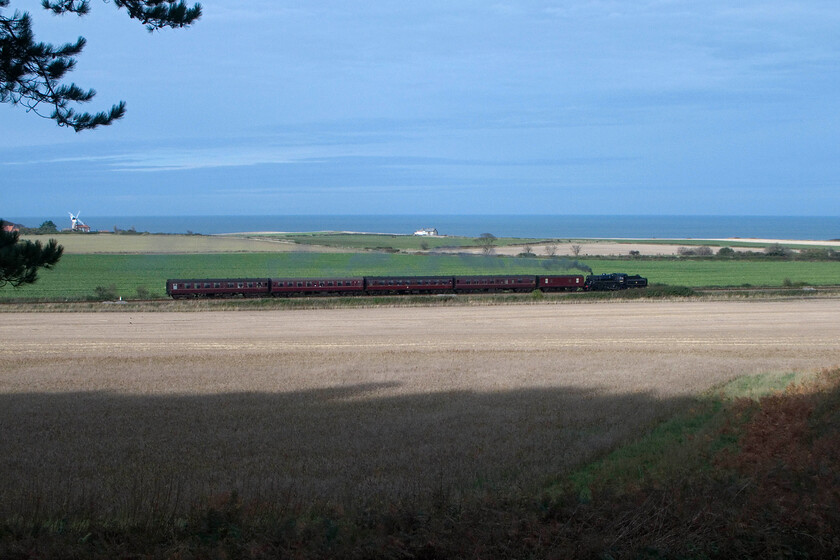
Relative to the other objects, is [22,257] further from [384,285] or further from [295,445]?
[384,285]

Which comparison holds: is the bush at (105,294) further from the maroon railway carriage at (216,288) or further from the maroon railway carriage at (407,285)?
the maroon railway carriage at (407,285)

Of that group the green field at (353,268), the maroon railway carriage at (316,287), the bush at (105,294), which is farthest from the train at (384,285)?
the green field at (353,268)

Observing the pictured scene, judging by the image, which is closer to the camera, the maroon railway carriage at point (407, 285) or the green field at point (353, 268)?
the maroon railway carriage at point (407, 285)

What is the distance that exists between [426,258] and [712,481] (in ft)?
240

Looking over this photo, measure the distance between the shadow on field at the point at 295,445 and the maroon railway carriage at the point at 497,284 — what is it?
35434mm

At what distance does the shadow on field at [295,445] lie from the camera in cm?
954

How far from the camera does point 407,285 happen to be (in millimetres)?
53531

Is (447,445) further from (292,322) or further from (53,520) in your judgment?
(292,322)

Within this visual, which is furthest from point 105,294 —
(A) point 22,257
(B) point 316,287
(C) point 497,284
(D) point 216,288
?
(A) point 22,257

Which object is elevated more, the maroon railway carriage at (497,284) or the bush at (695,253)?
the bush at (695,253)

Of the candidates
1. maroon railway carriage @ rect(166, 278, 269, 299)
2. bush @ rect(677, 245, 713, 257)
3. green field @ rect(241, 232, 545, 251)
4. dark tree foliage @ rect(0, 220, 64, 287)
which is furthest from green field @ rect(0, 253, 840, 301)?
dark tree foliage @ rect(0, 220, 64, 287)

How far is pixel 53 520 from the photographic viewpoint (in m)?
7.68

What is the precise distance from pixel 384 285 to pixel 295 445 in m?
39.8

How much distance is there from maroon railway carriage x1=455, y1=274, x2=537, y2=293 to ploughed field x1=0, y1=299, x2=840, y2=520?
1607 centimetres
